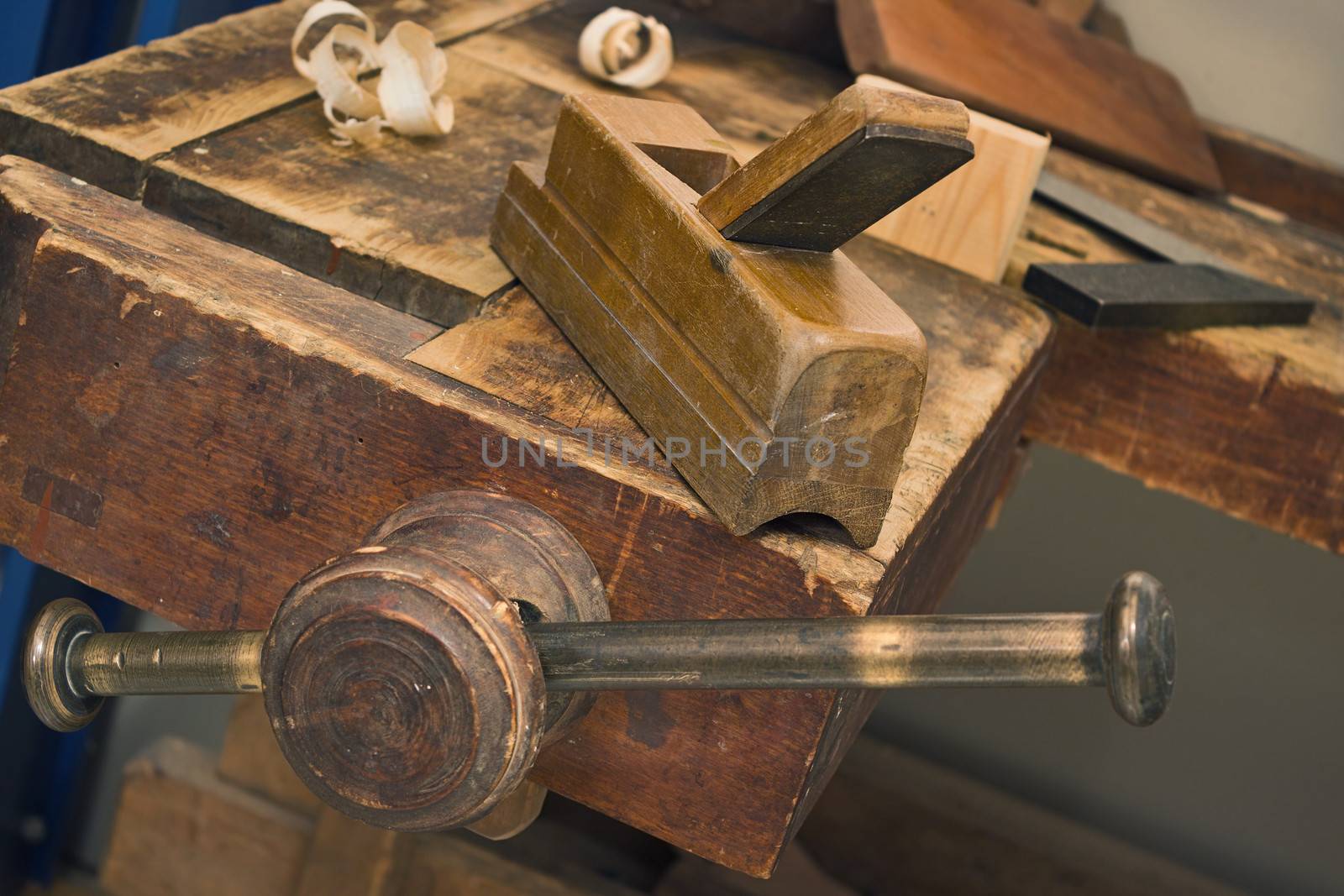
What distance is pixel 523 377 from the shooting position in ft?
2.89

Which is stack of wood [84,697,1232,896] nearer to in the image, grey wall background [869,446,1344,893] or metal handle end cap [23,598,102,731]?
grey wall background [869,446,1344,893]

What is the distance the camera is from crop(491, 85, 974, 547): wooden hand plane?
28.6 inches

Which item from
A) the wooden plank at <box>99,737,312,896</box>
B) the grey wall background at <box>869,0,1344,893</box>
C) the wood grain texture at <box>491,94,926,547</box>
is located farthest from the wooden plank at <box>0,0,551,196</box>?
the grey wall background at <box>869,0,1344,893</box>

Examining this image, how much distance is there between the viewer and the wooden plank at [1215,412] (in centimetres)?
127

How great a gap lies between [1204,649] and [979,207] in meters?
1.20

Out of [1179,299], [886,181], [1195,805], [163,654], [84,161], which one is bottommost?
[1195,805]

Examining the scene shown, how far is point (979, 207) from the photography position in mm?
1238

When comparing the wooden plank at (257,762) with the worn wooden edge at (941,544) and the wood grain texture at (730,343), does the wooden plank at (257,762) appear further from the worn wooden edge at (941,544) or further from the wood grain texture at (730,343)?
the wood grain texture at (730,343)

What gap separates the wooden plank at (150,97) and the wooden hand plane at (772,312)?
37 cm

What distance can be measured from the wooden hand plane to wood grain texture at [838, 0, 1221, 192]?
0.75m

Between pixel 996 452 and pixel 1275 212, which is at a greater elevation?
pixel 1275 212

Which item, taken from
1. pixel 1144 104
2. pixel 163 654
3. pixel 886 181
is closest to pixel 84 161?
pixel 163 654

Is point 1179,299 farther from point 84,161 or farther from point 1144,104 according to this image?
point 84,161

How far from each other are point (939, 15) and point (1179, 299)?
558mm
